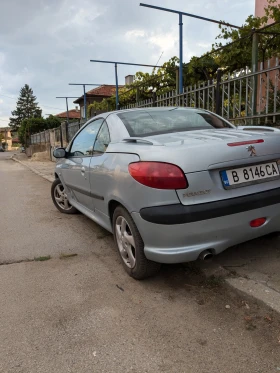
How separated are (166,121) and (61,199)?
2777 millimetres

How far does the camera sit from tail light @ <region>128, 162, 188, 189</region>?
2.37 m

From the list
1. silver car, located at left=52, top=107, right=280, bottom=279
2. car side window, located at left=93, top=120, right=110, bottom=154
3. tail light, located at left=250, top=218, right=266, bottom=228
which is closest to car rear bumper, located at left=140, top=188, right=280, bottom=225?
silver car, located at left=52, top=107, right=280, bottom=279

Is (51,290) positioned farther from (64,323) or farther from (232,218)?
(232,218)

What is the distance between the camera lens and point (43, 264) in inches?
135

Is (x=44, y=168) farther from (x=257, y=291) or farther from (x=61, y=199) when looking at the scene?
(x=257, y=291)

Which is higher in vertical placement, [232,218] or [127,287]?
[232,218]

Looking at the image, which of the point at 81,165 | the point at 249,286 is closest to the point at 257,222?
the point at 249,286

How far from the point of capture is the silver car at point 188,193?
2385 millimetres

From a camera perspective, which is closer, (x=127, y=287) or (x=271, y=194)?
(x=271, y=194)

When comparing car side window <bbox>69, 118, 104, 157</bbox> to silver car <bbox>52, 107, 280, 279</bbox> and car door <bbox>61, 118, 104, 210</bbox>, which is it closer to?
car door <bbox>61, 118, 104, 210</bbox>

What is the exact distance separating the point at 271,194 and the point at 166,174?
921 mm

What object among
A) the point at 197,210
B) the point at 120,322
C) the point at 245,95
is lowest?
the point at 120,322

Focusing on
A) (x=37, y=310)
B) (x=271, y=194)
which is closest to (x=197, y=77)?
(x=271, y=194)

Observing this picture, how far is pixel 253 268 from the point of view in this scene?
2.86 meters
